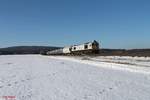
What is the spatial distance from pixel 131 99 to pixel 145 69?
717 centimetres

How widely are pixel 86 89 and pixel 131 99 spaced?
2697mm

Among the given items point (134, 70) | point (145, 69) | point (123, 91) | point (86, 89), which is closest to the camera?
point (123, 91)

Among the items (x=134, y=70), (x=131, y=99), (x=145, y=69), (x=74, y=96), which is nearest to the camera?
(x=131, y=99)

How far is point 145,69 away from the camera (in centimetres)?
1516

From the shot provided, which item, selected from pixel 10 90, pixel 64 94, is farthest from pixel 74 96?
pixel 10 90

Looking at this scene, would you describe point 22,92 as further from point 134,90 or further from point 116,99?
point 134,90

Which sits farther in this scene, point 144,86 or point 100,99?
point 144,86

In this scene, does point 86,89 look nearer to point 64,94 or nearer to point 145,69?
point 64,94

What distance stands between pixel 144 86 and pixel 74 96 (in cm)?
380

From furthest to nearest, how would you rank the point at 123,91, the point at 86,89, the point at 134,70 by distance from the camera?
the point at 134,70 < the point at 86,89 < the point at 123,91

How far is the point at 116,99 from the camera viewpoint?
28.3 ft

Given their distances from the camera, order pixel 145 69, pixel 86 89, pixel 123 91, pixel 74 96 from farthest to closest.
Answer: pixel 145 69, pixel 86 89, pixel 123 91, pixel 74 96

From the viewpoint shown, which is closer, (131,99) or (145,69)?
(131,99)

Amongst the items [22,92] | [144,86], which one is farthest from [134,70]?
[22,92]
